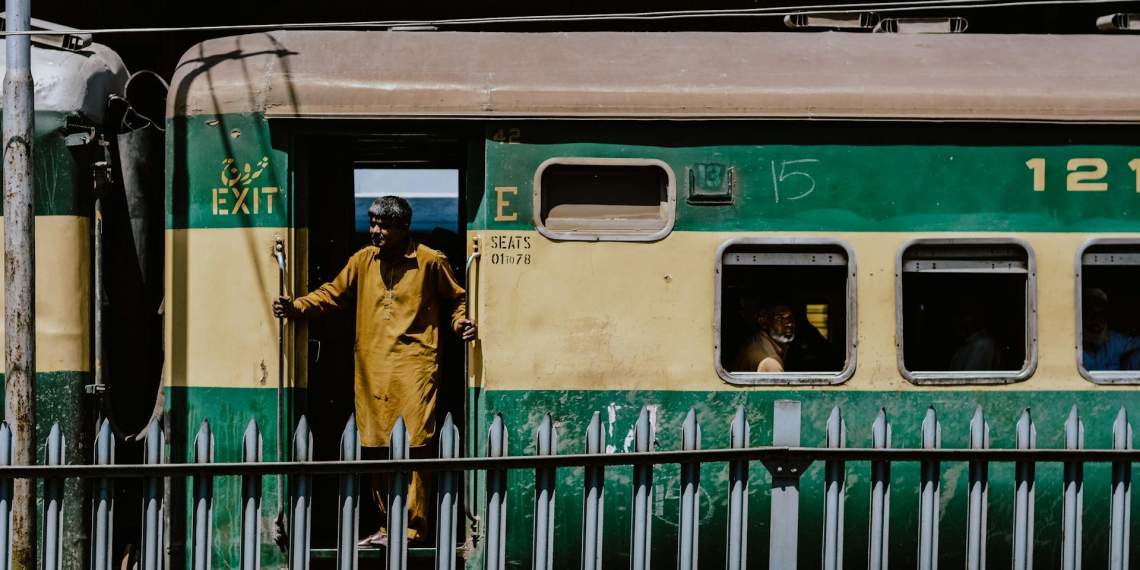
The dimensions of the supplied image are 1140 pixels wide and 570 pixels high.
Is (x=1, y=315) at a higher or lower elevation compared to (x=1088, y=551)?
higher

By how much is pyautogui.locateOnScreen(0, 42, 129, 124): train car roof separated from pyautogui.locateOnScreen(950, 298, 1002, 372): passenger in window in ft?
14.8

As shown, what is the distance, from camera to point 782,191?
548 cm

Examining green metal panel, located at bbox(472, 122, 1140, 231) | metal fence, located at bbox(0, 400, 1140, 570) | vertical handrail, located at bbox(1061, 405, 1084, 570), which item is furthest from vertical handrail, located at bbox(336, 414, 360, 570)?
vertical handrail, located at bbox(1061, 405, 1084, 570)

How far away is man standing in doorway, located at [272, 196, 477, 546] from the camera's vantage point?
5516 mm

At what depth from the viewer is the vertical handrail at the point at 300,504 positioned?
406 cm

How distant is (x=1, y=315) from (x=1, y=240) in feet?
1.22

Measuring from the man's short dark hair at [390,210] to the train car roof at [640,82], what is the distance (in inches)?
17.1

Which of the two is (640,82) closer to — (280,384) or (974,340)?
(974,340)

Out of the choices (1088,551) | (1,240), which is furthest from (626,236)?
(1,240)

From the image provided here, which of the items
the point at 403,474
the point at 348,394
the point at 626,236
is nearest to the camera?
the point at 403,474

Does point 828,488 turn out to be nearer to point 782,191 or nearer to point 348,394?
point 782,191

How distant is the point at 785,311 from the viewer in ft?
18.1

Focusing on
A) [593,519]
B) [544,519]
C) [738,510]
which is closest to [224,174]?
[544,519]

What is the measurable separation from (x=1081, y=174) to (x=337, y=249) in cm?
377
